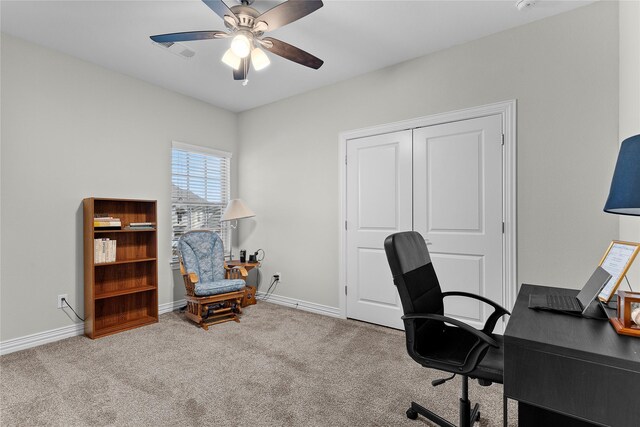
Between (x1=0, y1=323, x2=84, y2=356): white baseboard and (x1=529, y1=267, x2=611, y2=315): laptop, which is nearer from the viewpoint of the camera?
(x1=529, y1=267, x2=611, y2=315): laptop

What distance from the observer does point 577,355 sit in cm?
95

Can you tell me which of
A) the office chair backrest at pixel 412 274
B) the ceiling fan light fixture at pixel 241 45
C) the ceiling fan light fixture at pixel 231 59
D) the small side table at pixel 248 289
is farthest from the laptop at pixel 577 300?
the small side table at pixel 248 289

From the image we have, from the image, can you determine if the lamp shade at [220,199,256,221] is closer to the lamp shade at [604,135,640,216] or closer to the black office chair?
the black office chair

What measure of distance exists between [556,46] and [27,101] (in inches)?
182

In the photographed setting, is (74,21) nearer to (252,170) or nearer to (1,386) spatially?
(252,170)

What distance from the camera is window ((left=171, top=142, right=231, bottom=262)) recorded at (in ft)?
13.8

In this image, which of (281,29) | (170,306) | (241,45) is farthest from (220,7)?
(170,306)

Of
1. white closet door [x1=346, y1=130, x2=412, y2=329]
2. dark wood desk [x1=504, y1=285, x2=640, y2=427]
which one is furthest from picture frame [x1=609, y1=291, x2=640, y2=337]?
white closet door [x1=346, y1=130, x2=412, y2=329]

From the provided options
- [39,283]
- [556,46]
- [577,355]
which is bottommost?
[39,283]

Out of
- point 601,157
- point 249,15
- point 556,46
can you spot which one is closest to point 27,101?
point 249,15

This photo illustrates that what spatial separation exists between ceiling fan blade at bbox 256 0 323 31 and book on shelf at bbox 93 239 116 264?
2660 millimetres

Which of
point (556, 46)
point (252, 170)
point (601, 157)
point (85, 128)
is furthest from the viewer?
point (252, 170)

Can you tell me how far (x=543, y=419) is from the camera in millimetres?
1323

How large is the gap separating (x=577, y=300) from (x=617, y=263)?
0.23m
